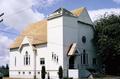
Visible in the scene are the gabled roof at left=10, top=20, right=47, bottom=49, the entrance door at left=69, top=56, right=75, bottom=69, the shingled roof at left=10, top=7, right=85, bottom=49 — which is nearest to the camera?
the entrance door at left=69, top=56, right=75, bottom=69

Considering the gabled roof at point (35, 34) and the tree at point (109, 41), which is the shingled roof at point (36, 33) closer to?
the gabled roof at point (35, 34)

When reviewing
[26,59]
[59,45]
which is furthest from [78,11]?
[26,59]

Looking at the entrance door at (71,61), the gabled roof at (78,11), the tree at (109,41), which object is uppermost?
the gabled roof at (78,11)

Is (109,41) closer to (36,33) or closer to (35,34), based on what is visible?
(36,33)

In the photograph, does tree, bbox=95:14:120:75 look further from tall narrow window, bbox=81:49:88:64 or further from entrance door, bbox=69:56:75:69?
entrance door, bbox=69:56:75:69

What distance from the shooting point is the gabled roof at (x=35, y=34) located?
217 ft

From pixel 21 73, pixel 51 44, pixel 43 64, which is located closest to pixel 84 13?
pixel 51 44

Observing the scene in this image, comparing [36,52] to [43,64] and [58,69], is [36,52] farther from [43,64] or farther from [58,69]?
[58,69]

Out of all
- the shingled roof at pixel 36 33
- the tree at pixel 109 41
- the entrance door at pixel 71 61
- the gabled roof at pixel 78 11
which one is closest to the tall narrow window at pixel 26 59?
the shingled roof at pixel 36 33

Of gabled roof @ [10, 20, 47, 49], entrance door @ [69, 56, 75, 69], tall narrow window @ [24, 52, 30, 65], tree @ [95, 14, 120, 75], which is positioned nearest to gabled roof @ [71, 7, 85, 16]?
tree @ [95, 14, 120, 75]

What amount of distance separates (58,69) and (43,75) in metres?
3.10

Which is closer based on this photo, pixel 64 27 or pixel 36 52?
pixel 64 27

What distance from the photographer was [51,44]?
6162 centimetres

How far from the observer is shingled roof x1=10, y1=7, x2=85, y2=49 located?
6485 centimetres
